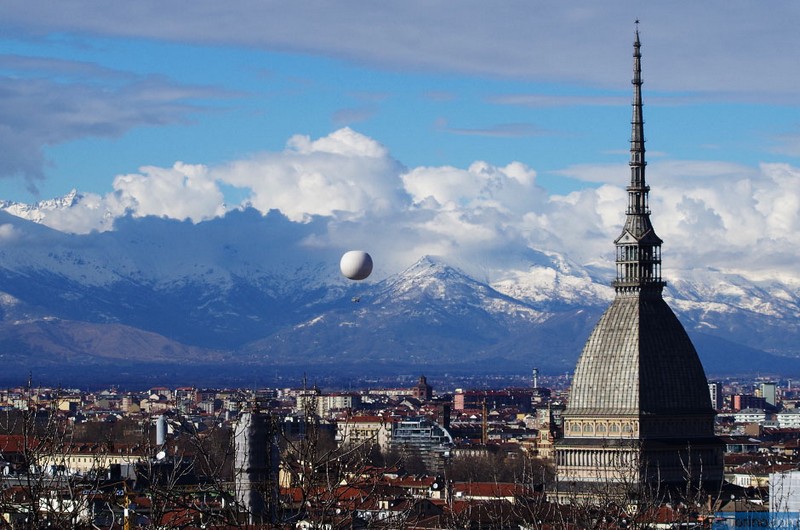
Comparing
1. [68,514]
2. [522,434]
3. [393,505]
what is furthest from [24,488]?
[522,434]

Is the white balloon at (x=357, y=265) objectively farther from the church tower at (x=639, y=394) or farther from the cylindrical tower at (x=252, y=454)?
the church tower at (x=639, y=394)

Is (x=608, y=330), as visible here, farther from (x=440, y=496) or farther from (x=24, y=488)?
(x=24, y=488)

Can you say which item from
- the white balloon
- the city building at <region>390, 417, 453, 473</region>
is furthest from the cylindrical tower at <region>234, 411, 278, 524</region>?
the city building at <region>390, 417, 453, 473</region>

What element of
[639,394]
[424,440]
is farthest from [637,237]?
[424,440]

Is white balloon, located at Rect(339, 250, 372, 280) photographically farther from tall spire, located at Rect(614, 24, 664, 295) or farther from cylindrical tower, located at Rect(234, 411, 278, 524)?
tall spire, located at Rect(614, 24, 664, 295)

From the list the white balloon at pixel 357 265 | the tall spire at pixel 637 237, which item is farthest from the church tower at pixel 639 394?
the white balloon at pixel 357 265

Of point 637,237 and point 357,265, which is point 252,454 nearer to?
point 357,265
